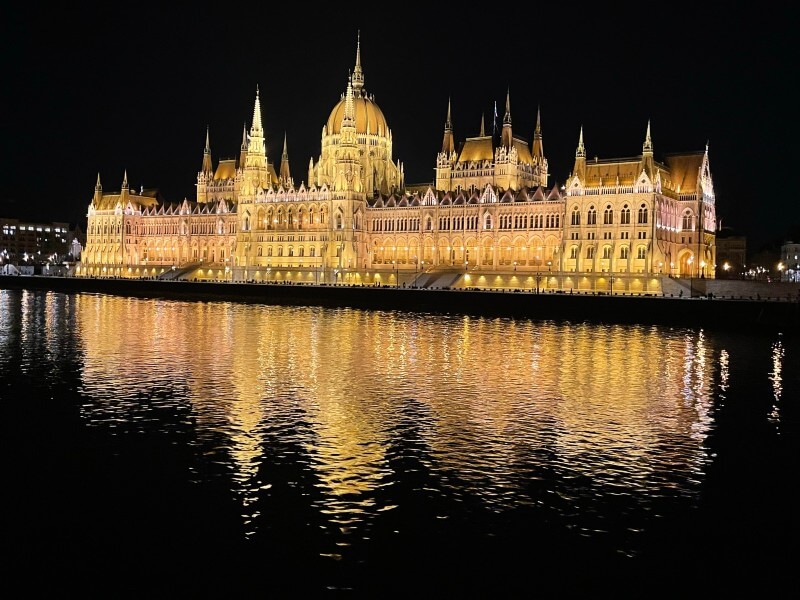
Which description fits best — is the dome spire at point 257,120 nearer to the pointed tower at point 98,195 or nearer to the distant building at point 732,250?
the pointed tower at point 98,195

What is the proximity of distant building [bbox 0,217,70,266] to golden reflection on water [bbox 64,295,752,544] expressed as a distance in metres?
149

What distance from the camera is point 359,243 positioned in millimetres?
113250

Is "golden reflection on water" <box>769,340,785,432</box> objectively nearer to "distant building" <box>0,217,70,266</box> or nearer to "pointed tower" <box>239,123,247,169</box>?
"pointed tower" <box>239,123,247,169</box>

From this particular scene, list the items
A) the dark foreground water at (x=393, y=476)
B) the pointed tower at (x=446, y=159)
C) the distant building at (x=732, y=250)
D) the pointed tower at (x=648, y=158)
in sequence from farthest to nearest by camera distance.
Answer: the distant building at (x=732, y=250)
the pointed tower at (x=446, y=159)
the pointed tower at (x=648, y=158)
the dark foreground water at (x=393, y=476)

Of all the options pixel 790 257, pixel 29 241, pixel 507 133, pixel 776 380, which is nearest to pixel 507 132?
pixel 507 133

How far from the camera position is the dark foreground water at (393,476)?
14.6 meters

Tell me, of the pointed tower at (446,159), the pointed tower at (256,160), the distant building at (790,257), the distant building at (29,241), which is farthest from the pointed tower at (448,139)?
the distant building at (29,241)

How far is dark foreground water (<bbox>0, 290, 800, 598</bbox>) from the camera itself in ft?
47.8

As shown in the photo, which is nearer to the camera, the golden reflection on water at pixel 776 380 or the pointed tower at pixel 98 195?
the golden reflection on water at pixel 776 380

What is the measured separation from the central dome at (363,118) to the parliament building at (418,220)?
8.4 inches

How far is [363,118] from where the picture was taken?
120875mm

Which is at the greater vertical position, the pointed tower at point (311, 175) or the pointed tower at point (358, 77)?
the pointed tower at point (358, 77)

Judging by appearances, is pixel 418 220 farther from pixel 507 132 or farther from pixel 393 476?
pixel 393 476

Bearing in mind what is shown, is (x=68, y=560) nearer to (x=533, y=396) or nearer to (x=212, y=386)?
(x=212, y=386)
